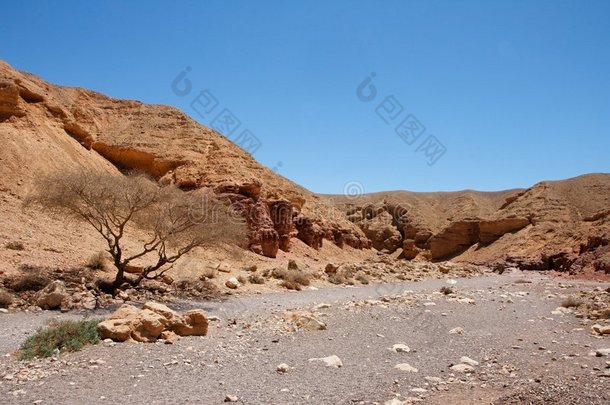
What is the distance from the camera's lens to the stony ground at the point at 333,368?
6141 millimetres

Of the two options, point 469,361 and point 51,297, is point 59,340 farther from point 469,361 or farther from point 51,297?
point 469,361

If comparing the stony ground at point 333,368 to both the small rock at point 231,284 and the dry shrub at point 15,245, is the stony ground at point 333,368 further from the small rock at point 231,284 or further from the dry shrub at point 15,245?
the small rock at point 231,284

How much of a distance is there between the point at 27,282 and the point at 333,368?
35.1 ft

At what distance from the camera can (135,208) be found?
15484 millimetres

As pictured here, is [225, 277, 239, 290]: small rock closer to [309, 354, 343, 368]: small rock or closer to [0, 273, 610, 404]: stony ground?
[0, 273, 610, 404]: stony ground

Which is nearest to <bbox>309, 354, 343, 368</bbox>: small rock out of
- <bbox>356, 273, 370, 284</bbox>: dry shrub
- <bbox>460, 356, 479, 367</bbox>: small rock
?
<bbox>460, 356, 479, 367</bbox>: small rock

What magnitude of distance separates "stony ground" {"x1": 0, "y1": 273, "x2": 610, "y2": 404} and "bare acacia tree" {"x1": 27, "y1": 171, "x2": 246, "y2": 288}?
4.44 m

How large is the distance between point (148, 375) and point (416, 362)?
4.82 meters

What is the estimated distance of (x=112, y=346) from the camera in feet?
26.5

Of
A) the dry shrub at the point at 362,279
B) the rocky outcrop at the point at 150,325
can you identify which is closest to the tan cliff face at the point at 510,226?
the dry shrub at the point at 362,279

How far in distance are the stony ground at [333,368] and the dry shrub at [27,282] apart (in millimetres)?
2279

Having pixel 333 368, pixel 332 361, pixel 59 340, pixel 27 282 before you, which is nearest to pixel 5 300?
pixel 27 282

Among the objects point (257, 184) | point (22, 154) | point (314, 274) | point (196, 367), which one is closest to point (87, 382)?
point (196, 367)

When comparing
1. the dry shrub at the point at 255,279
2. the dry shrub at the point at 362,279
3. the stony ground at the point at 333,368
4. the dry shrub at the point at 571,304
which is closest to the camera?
the stony ground at the point at 333,368
